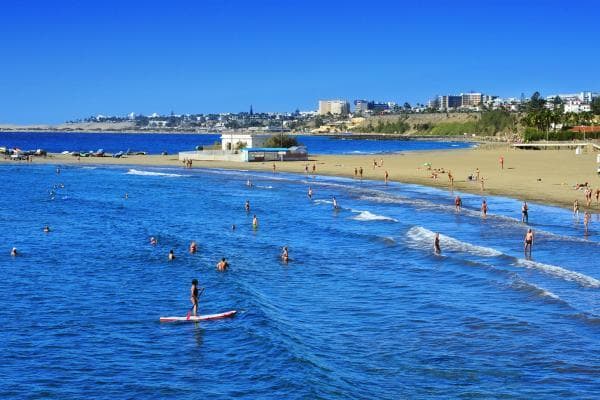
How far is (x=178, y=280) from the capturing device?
1337 inches

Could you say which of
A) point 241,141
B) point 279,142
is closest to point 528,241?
point 241,141

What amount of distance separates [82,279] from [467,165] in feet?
221

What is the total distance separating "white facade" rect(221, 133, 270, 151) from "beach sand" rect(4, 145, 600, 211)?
8.59m

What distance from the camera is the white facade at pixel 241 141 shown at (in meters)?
118

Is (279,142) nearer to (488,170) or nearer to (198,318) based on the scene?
(488,170)

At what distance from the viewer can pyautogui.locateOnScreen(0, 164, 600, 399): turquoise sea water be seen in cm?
2081

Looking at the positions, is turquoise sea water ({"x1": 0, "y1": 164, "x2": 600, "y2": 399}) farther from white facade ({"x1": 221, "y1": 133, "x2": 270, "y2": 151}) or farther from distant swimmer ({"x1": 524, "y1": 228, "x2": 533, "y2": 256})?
white facade ({"x1": 221, "y1": 133, "x2": 270, "y2": 151})

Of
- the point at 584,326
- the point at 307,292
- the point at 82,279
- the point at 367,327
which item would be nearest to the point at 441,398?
the point at 367,327

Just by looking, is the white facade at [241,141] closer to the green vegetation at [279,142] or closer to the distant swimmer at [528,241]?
the green vegetation at [279,142]

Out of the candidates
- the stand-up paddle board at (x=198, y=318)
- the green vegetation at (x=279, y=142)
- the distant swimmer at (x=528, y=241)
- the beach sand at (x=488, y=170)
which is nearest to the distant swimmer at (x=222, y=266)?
→ the stand-up paddle board at (x=198, y=318)

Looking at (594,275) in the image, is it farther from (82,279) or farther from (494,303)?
(82,279)

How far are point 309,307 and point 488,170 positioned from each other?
60.3 metres

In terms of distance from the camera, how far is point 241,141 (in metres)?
120

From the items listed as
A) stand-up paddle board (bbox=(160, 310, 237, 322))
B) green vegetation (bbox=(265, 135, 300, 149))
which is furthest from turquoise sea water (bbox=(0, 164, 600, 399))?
green vegetation (bbox=(265, 135, 300, 149))
